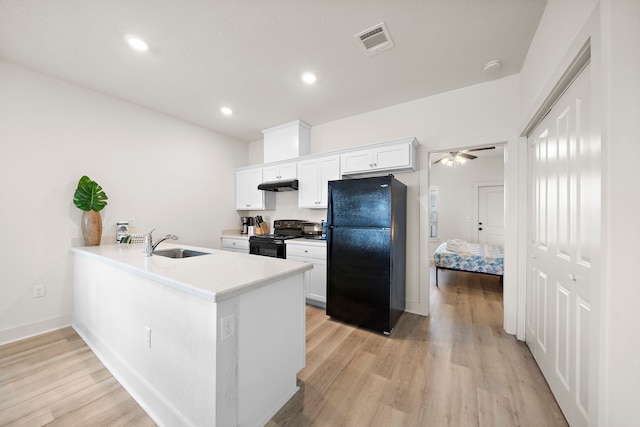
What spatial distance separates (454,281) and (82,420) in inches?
197

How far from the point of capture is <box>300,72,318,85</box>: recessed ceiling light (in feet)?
8.12

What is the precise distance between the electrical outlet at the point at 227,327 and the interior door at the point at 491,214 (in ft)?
21.8

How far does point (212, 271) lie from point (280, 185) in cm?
244

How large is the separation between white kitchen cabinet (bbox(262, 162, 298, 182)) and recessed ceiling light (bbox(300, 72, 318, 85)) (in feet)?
4.22

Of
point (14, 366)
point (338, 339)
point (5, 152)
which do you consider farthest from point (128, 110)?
point (338, 339)

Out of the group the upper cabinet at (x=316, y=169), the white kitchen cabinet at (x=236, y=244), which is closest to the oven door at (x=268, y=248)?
the white kitchen cabinet at (x=236, y=244)

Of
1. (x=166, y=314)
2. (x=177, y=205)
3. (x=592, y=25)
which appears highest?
(x=592, y=25)

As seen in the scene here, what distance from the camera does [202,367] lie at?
116 centimetres

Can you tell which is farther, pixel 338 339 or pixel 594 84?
pixel 338 339

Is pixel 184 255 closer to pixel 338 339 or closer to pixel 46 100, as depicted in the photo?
pixel 338 339

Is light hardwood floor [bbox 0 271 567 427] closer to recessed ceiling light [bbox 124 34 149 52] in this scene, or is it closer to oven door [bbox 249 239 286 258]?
oven door [bbox 249 239 286 258]

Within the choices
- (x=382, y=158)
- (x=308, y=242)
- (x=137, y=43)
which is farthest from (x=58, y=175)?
(x=382, y=158)

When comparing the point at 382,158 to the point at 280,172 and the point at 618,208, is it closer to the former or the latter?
the point at 280,172

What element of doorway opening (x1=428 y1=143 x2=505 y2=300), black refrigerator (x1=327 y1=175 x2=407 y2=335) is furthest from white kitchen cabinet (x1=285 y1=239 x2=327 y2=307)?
doorway opening (x1=428 y1=143 x2=505 y2=300)
